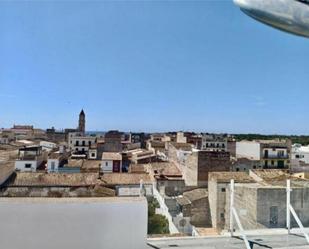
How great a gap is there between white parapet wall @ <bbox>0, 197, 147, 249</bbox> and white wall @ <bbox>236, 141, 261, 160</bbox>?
19.8 metres

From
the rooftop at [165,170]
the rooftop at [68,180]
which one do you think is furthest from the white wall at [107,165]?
the rooftop at [68,180]

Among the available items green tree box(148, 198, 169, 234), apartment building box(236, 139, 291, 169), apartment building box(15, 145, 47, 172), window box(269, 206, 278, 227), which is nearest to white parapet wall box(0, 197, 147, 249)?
green tree box(148, 198, 169, 234)

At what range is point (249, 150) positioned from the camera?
22266mm

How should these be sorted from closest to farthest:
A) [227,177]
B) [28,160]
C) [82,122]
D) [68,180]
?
1. [227,177]
2. [68,180]
3. [28,160]
4. [82,122]

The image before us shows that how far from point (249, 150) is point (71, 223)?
21464 mm

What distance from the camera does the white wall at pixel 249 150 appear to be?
21.1m

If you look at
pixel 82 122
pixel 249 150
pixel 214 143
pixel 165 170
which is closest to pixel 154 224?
pixel 165 170

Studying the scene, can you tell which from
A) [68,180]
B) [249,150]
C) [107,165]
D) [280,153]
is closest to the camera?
[68,180]

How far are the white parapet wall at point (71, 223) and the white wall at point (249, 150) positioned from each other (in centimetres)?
1984

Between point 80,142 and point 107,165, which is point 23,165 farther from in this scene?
point 80,142

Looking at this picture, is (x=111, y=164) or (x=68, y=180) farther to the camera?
(x=111, y=164)

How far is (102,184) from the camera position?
12609 millimetres

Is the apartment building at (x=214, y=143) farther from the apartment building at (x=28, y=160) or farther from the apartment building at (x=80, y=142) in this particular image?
the apartment building at (x=28, y=160)

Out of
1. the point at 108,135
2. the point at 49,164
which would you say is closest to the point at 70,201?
Result: the point at 49,164
